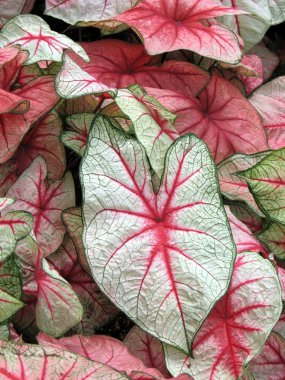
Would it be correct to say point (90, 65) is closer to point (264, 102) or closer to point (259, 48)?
point (264, 102)

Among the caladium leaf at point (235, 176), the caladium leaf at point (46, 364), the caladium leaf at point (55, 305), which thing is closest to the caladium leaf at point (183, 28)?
the caladium leaf at point (235, 176)

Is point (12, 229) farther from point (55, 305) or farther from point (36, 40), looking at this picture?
point (36, 40)

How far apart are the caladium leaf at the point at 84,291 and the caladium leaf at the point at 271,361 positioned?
0.33 metres

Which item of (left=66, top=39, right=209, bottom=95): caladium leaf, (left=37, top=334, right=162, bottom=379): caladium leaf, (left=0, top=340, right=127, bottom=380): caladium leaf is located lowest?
(left=37, top=334, right=162, bottom=379): caladium leaf

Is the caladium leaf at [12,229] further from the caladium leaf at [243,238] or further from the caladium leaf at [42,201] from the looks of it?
the caladium leaf at [243,238]

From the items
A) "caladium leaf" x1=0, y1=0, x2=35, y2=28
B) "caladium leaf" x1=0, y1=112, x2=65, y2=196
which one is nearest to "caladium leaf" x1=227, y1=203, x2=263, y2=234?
"caladium leaf" x1=0, y1=112, x2=65, y2=196

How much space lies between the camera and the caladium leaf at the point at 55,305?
124 cm

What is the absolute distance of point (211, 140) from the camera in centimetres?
167

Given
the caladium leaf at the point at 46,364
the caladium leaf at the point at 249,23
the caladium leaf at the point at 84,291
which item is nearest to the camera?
the caladium leaf at the point at 46,364

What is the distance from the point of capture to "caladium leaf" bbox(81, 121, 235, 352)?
1217 millimetres

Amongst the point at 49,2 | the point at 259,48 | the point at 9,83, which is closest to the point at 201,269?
the point at 9,83

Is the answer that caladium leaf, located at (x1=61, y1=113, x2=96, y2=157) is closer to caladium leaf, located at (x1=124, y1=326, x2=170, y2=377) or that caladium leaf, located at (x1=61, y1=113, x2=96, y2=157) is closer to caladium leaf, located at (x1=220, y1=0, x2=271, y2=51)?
caladium leaf, located at (x1=124, y1=326, x2=170, y2=377)

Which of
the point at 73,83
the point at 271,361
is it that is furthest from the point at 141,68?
the point at 271,361

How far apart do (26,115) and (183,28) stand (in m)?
0.48
